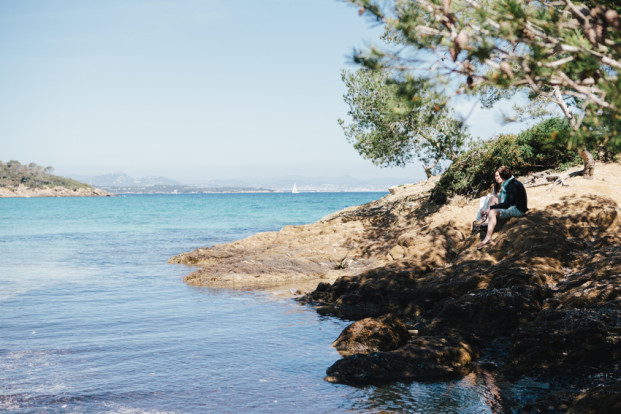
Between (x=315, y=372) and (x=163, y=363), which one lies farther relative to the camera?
(x=163, y=363)

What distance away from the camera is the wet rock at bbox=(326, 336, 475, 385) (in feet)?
28.5

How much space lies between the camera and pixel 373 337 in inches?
408

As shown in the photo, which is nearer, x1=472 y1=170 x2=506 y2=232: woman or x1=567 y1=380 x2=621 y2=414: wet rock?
x1=567 y1=380 x2=621 y2=414: wet rock

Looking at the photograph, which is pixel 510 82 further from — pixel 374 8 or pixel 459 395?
pixel 459 395

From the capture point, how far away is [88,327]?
43.2ft

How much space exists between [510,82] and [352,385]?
5295 millimetres

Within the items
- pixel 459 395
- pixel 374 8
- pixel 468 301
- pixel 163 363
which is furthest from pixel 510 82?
pixel 163 363

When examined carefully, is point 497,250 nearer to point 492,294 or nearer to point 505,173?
point 505,173

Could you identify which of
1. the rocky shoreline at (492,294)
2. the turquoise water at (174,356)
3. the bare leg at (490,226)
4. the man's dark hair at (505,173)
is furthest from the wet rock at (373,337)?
the man's dark hair at (505,173)

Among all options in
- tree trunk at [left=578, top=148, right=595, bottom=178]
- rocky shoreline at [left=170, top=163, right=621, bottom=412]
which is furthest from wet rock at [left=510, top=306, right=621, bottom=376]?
tree trunk at [left=578, top=148, right=595, bottom=178]

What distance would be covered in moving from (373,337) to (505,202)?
7.09 metres

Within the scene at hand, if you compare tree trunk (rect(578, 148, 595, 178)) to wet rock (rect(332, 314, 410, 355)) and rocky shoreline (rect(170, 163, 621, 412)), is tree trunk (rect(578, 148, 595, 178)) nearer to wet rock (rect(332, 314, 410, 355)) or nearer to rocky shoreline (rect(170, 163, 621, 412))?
rocky shoreline (rect(170, 163, 621, 412))

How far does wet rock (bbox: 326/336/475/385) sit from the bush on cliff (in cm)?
1331

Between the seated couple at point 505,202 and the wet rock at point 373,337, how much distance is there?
5500mm
